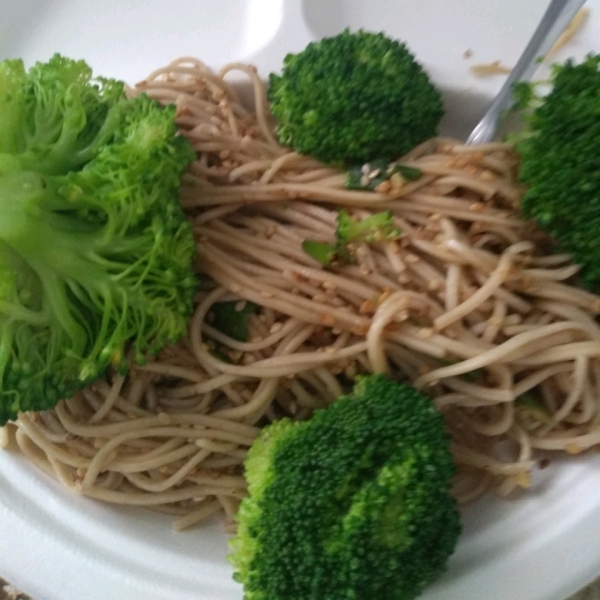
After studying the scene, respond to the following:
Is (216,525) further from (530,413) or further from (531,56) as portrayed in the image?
(531,56)

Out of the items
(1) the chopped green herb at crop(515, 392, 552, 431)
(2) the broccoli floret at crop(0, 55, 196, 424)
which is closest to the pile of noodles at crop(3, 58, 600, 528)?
(1) the chopped green herb at crop(515, 392, 552, 431)

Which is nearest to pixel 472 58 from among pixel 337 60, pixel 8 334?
pixel 337 60

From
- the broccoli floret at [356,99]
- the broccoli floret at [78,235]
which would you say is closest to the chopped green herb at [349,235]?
the broccoli floret at [356,99]

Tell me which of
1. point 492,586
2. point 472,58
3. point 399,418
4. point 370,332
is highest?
point 472,58

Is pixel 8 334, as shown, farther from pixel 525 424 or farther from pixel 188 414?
pixel 525 424

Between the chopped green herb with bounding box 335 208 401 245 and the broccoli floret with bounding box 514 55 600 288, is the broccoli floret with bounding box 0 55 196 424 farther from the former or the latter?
the broccoli floret with bounding box 514 55 600 288

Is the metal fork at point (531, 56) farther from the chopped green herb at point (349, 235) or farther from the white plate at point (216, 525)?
the chopped green herb at point (349, 235)

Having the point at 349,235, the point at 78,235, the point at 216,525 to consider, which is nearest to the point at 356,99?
the point at 349,235
